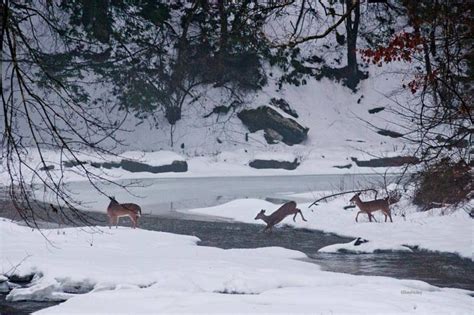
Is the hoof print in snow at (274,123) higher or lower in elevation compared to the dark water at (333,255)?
higher

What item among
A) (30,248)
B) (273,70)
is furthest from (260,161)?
(30,248)

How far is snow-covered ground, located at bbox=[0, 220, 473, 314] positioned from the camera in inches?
345

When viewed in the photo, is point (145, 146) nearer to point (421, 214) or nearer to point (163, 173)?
point (163, 173)

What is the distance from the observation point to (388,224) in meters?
18.9

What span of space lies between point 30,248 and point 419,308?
7.72 m

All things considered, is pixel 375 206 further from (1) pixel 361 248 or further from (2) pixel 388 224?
(1) pixel 361 248

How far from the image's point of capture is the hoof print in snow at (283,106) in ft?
129

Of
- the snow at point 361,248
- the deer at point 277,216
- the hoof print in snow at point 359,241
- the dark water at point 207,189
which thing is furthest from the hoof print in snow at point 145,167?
the snow at point 361,248

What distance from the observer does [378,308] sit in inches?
334

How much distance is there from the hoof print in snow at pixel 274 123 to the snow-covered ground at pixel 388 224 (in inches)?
563

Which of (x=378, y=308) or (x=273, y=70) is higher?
(x=273, y=70)

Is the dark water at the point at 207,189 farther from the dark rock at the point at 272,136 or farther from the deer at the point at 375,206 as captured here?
the dark rock at the point at 272,136

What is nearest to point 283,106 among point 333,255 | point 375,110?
point 375,110

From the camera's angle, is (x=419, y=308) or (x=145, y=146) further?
(x=145, y=146)
